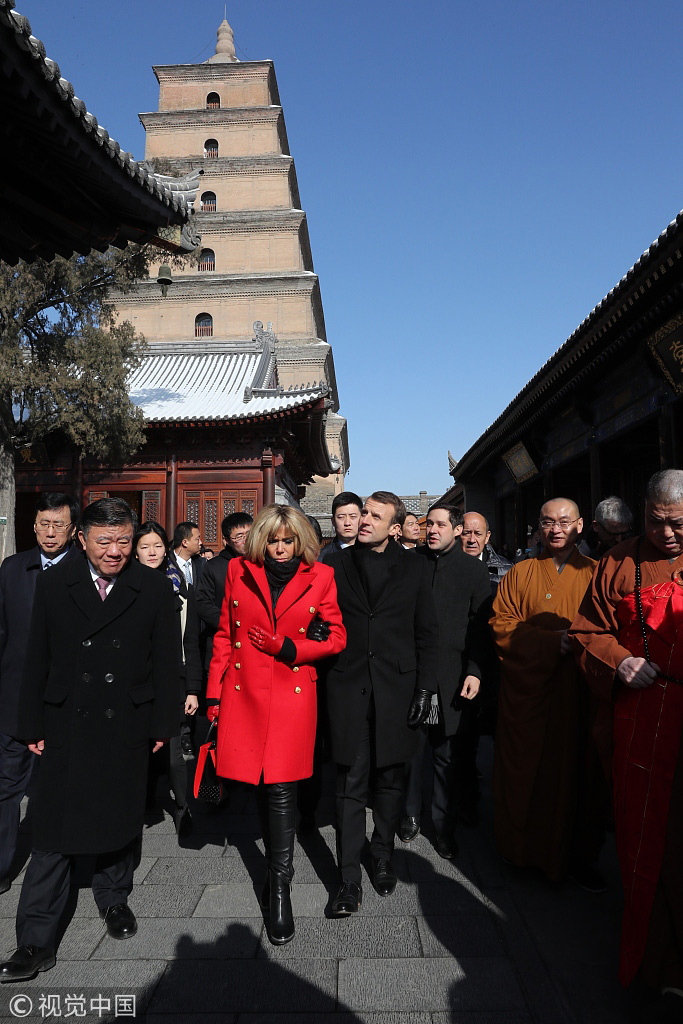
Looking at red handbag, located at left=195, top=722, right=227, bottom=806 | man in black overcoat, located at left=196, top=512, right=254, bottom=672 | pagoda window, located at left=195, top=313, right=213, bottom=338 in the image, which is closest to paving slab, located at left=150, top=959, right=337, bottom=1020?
red handbag, located at left=195, top=722, right=227, bottom=806

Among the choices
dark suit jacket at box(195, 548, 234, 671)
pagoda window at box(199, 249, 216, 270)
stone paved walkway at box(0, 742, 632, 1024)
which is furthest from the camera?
pagoda window at box(199, 249, 216, 270)

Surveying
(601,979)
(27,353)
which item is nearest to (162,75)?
(27,353)

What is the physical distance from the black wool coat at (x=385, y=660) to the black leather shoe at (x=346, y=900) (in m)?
0.49

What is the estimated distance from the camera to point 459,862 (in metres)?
3.39

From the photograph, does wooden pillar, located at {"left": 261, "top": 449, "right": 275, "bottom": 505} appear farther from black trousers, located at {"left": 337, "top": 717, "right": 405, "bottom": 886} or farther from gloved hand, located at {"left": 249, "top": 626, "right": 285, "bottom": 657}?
gloved hand, located at {"left": 249, "top": 626, "right": 285, "bottom": 657}

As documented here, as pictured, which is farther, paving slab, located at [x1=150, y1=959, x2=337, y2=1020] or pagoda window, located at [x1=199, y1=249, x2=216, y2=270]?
pagoda window, located at [x1=199, y1=249, x2=216, y2=270]

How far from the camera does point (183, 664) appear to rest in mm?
4180

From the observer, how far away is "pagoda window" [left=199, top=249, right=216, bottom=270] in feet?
97.4

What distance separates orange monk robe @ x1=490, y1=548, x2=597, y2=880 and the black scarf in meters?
1.09

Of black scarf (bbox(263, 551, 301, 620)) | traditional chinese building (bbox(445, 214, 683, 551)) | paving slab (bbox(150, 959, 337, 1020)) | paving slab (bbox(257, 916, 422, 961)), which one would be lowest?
paving slab (bbox(257, 916, 422, 961))

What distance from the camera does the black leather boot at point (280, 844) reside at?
8.84 feet

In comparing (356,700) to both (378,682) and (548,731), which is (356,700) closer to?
(378,682)

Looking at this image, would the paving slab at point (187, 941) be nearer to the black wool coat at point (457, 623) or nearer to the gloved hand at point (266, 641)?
the gloved hand at point (266, 641)

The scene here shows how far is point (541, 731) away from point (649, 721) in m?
0.91
